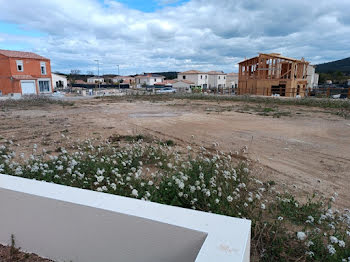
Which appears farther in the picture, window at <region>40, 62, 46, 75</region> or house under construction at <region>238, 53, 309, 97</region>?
window at <region>40, 62, 46, 75</region>

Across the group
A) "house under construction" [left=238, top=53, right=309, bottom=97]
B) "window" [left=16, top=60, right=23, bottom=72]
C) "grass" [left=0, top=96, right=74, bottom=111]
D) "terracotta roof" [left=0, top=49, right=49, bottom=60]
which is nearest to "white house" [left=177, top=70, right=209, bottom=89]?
"house under construction" [left=238, top=53, right=309, bottom=97]

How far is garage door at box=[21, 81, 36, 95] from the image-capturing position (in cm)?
3734

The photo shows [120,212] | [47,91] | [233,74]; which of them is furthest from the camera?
[233,74]

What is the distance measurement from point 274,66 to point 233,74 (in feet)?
181

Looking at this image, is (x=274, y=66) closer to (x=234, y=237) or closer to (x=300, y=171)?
(x=300, y=171)

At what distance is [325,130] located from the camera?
408 inches

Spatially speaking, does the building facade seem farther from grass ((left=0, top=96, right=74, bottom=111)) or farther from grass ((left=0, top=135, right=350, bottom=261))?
grass ((left=0, top=135, right=350, bottom=261))

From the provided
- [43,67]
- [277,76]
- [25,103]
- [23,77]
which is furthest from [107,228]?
[43,67]

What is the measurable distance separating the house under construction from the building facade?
31.1 meters

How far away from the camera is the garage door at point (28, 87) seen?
1470 inches

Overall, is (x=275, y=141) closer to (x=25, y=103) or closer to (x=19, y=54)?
(x=25, y=103)

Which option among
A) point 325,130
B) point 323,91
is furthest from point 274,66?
point 325,130

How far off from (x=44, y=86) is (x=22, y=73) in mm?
3775

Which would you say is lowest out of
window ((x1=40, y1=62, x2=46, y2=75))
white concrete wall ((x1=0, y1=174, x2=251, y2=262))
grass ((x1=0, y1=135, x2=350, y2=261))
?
grass ((x1=0, y1=135, x2=350, y2=261))
